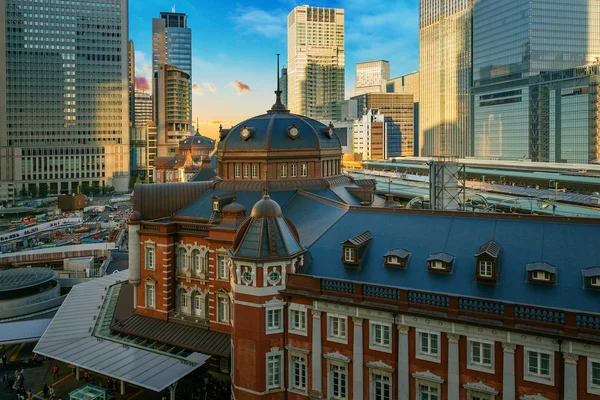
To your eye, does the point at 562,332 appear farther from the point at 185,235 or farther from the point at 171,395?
the point at 185,235

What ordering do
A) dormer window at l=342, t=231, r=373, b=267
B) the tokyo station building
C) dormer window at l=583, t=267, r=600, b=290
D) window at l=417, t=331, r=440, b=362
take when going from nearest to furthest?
the tokyo station building
dormer window at l=583, t=267, r=600, b=290
window at l=417, t=331, r=440, b=362
dormer window at l=342, t=231, r=373, b=267

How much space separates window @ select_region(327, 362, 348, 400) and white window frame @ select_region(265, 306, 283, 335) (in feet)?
13.9

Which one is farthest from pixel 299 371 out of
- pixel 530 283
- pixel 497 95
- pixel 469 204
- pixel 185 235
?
pixel 497 95

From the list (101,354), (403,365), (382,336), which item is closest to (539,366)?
(403,365)

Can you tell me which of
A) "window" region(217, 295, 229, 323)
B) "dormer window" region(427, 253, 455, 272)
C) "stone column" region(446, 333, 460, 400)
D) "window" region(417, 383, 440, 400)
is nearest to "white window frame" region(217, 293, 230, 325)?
"window" region(217, 295, 229, 323)

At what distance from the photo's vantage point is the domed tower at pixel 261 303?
113 ft

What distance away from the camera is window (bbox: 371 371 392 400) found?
31.5 m

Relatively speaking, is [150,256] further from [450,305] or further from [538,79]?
[538,79]

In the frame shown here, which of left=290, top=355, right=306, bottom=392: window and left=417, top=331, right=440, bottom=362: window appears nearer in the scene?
left=417, top=331, right=440, bottom=362: window

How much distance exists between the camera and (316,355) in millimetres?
33688

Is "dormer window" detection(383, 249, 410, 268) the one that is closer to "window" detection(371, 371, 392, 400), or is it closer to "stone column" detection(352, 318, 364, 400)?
"stone column" detection(352, 318, 364, 400)

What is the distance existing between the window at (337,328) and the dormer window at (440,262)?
20.9 ft

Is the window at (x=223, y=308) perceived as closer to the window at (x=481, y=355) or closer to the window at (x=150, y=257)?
Result: the window at (x=150, y=257)

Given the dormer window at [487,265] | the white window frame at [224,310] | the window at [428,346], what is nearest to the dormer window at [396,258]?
the dormer window at [487,265]
